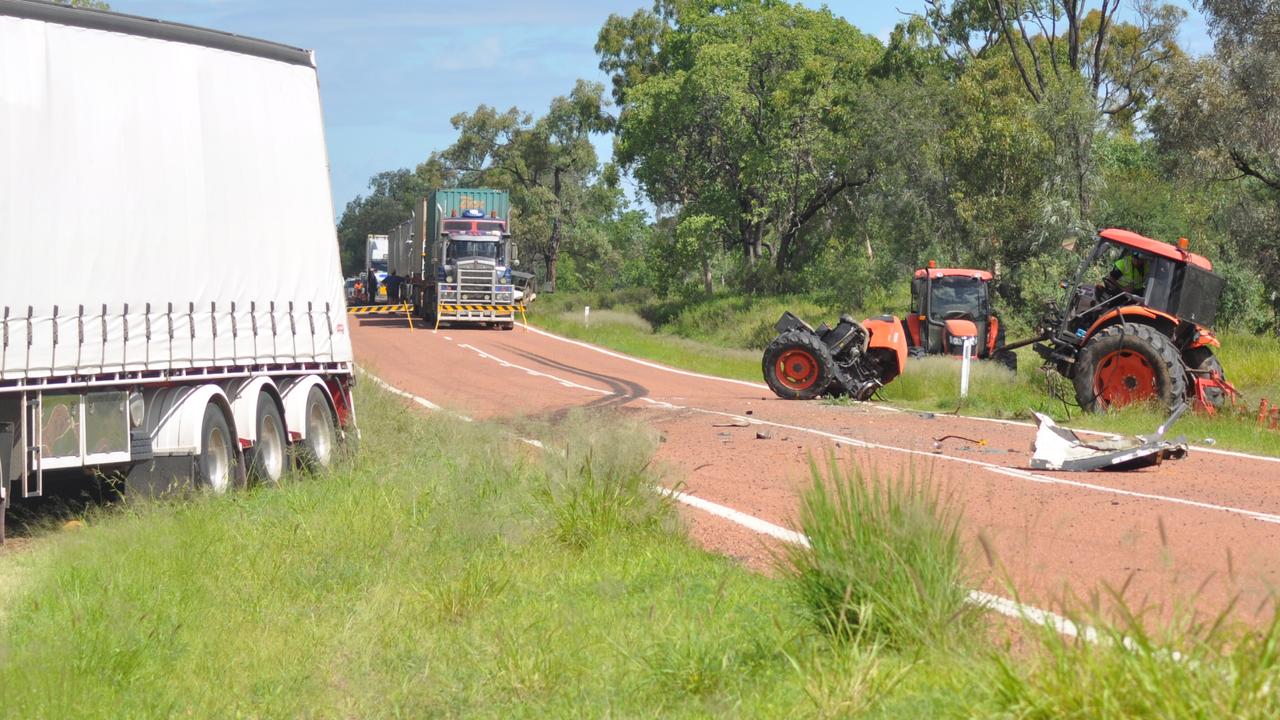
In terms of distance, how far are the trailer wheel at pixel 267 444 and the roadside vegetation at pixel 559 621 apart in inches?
69.2

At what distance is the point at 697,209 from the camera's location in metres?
54.9

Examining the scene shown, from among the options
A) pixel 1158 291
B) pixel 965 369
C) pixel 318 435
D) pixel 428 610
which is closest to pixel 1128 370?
pixel 1158 291

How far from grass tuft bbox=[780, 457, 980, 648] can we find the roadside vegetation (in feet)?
0.04

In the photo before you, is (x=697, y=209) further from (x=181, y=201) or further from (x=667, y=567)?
(x=667, y=567)

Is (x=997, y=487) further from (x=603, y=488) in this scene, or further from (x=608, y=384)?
(x=608, y=384)

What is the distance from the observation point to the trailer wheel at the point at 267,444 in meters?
12.7

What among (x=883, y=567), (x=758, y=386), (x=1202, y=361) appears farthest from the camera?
(x=758, y=386)

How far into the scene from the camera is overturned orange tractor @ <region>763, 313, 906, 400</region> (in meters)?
21.6

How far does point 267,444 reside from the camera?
1307cm

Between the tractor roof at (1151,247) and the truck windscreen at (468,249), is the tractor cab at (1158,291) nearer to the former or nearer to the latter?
the tractor roof at (1151,247)

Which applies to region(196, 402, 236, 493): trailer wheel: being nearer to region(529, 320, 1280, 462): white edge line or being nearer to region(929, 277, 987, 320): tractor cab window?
region(529, 320, 1280, 462): white edge line

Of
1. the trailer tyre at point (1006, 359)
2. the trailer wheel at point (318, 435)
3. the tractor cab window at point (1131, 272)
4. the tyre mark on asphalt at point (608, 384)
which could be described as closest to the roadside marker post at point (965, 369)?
the tractor cab window at point (1131, 272)

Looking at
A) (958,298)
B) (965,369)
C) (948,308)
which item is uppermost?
(958,298)

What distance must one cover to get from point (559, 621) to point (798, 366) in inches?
585
